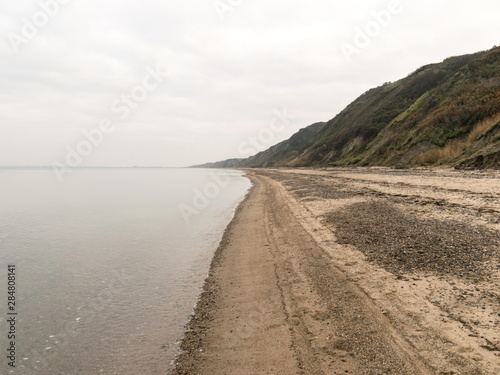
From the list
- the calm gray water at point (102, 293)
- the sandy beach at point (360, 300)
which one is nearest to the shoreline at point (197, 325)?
the sandy beach at point (360, 300)

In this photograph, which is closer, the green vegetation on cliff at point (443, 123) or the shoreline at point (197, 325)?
the shoreline at point (197, 325)

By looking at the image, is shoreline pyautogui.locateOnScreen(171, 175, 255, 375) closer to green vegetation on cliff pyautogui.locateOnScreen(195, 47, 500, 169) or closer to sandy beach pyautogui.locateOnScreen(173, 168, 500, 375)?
sandy beach pyautogui.locateOnScreen(173, 168, 500, 375)

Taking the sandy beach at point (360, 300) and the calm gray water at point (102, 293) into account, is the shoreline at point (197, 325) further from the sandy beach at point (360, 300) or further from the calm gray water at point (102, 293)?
the calm gray water at point (102, 293)

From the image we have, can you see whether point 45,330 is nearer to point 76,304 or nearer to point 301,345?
point 76,304

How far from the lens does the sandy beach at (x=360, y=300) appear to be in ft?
13.1

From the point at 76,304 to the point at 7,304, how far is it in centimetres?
175

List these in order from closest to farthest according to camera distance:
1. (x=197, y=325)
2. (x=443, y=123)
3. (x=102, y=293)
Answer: (x=197, y=325) → (x=102, y=293) → (x=443, y=123)

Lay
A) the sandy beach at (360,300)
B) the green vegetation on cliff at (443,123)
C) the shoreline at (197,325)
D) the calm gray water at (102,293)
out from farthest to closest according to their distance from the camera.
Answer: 1. the green vegetation on cliff at (443,123)
2. the calm gray water at (102,293)
3. the shoreline at (197,325)
4. the sandy beach at (360,300)

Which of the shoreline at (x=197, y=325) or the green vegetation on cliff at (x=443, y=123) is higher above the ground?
the green vegetation on cliff at (x=443, y=123)

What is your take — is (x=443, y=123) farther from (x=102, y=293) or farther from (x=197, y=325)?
(x=102, y=293)

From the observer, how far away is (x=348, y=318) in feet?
16.4

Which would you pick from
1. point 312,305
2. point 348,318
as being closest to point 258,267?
point 312,305

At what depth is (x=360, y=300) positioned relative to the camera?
18.2 feet

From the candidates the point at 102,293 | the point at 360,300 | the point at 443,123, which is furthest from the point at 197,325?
the point at 443,123
